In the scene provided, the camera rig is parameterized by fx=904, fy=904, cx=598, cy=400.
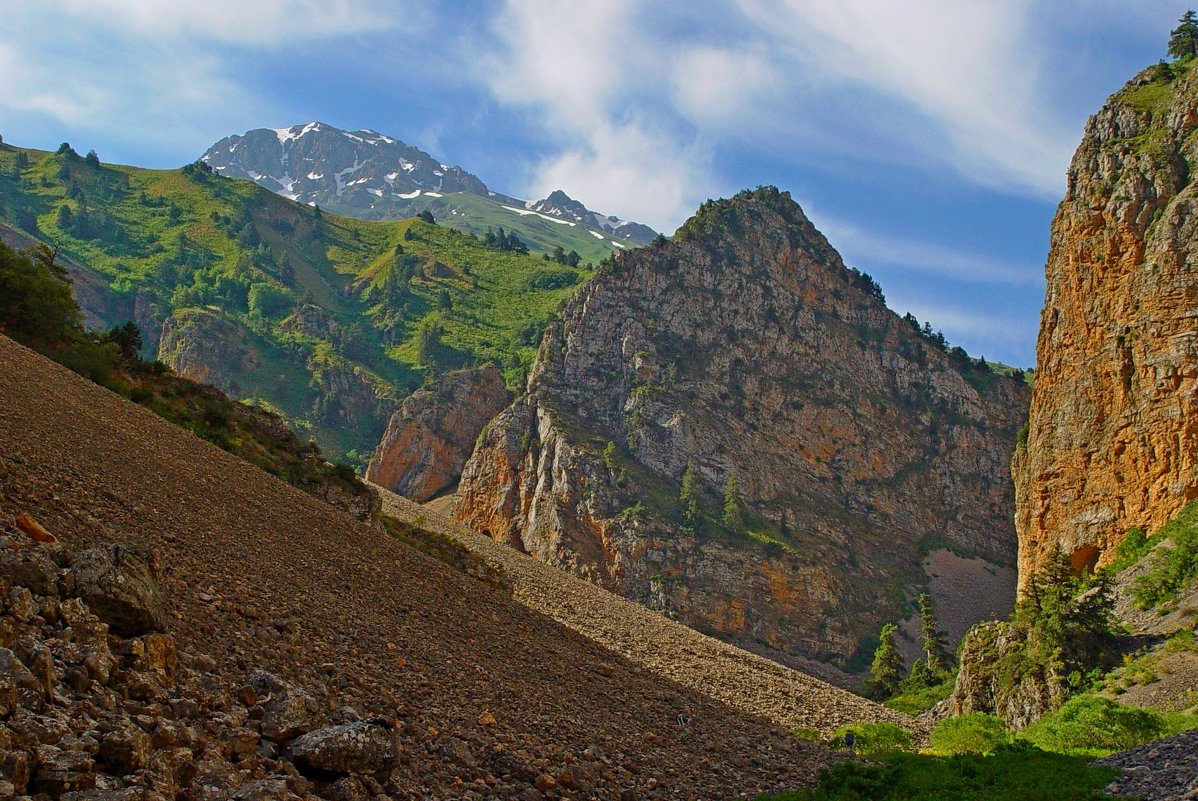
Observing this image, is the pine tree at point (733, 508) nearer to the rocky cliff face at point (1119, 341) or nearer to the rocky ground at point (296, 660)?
the rocky cliff face at point (1119, 341)

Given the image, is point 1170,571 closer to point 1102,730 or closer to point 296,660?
point 1102,730

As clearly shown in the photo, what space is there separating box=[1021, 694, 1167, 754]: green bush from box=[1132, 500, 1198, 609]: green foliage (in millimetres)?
11028

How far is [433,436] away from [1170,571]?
82.2 m

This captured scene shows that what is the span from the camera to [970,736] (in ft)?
96.4

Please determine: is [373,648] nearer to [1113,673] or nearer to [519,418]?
[1113,673]

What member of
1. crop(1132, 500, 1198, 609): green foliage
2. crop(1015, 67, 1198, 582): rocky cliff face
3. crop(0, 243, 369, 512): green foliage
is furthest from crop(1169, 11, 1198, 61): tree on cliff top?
crop(0, 243, 369, 512): green foliage

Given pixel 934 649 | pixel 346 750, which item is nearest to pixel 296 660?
pixel 346 750

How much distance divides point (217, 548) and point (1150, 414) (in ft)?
146

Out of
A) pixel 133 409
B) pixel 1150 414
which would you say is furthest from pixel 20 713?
pixel 1150 414

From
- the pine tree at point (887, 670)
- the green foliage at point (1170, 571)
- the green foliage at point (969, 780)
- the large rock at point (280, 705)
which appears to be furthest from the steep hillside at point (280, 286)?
the large rock at point (280, 705)

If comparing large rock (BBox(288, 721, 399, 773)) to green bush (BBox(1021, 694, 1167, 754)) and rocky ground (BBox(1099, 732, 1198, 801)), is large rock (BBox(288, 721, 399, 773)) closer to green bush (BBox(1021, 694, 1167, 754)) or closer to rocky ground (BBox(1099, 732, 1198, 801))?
rocky ground (BBox(1099, 732, 1198, 801))

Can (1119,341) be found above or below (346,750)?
above

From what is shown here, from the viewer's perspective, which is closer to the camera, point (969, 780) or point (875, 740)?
point (969, 780)

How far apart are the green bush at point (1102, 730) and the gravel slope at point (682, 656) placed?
7468mm
